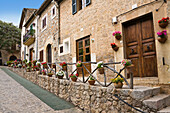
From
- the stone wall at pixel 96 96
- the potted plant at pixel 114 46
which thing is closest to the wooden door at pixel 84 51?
the stone wall at pixel 96 96

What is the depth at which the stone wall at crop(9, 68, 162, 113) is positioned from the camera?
3451mm

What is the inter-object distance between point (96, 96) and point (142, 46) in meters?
2.26

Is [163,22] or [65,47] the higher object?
[163,22]

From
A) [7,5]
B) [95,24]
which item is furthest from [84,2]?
[7,5]

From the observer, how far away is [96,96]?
4.41 m

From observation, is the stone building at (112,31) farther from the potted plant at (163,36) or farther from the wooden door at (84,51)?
the potted plant at (163,36)

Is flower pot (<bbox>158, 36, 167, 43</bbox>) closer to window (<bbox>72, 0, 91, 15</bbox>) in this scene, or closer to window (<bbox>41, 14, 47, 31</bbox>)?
window (<bbox>72, 0, 91, 15</bbox>)

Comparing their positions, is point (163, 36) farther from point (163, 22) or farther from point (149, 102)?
point (149, 102)

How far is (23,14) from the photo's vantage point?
20.9 meters

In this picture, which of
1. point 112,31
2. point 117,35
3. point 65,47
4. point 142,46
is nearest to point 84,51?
point 65,47

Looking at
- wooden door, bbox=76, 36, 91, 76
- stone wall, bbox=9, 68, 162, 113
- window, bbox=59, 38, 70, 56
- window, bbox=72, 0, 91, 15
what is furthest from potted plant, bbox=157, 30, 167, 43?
window, bbox=59, 38, 70, 56

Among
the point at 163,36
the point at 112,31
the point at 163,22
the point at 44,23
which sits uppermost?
the point at 44,23

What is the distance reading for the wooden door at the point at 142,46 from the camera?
15.4ft

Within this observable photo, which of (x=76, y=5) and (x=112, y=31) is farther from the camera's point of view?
(x=76, y=5)
